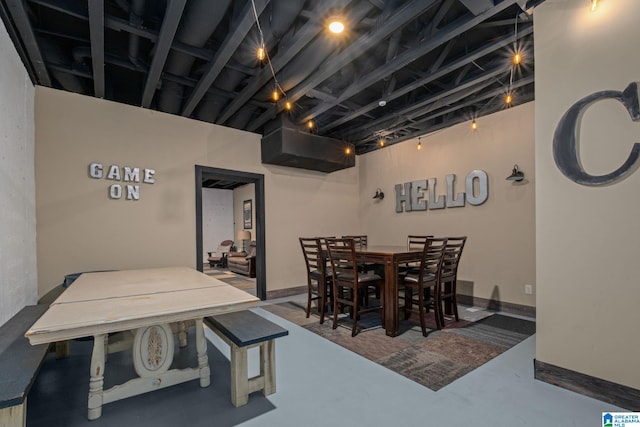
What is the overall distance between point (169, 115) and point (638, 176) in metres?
4.77

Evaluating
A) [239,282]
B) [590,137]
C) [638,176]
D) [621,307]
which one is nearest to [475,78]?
[590,137]

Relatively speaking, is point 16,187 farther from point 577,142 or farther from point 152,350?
point 577,142

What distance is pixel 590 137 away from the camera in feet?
6.44

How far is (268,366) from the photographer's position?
6.76 feet

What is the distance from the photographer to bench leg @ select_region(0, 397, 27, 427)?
1.31 meters

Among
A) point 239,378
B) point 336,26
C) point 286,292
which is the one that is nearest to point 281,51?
point 336,26

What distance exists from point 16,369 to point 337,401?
1810mm

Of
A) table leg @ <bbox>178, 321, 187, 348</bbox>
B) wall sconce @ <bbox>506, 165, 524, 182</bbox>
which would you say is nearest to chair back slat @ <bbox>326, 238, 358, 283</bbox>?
table leg @ <bbox>178, 321, 187, 348</bbox>

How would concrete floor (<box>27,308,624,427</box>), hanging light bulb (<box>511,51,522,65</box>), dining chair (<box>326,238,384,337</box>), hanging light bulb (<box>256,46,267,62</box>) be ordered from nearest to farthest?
concrete floor (<box>27,308,624,427</box>) → hanging light bulb (<box>256,46,267,62</box>) → hanging light bulb (<box>511,51,522,65</box>) → dining chair (<box>326,238,384,337</box>)

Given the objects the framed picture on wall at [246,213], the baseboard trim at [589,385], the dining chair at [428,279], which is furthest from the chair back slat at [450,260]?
the framed picture on wall at [246,213]

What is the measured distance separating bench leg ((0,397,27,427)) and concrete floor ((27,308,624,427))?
0.48m

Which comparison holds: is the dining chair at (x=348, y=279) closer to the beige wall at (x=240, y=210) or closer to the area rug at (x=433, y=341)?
the area rug at (x=433, y=341)

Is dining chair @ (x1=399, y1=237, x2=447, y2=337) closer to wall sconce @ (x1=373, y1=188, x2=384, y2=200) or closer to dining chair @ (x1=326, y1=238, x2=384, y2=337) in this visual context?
dining chair @ (x1=326, y1=238, x2=384, y2=337)

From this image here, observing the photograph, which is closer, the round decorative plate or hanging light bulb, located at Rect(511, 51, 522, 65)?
the round decorative plate
